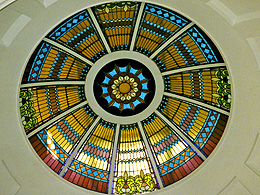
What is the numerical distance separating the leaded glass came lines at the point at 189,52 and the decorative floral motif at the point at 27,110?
3.57 meters

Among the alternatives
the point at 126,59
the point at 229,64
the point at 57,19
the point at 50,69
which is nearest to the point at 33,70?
the point at 50,69

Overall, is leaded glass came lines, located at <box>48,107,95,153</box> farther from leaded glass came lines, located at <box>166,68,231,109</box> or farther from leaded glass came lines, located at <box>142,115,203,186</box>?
leaded glass came lines, located at <box>166,68,231,109</box>

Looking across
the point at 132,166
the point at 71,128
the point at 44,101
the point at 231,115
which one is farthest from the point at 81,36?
the point at 231,115

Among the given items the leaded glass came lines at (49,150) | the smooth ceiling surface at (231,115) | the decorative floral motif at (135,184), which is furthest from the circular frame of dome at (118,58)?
the smooth ceiling surface at (231,115)

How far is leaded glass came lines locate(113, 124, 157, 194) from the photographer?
24.6 ft

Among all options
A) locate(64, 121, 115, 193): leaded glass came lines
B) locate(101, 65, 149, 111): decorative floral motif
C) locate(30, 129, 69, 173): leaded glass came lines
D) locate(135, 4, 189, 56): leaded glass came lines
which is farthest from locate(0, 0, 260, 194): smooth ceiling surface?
locate(101, 65, 149, 111): decorative floral motif

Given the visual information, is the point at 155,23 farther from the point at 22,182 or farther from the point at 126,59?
the point at 22,182

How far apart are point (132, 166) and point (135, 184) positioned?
1.75 ft

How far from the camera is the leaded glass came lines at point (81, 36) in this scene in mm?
6184

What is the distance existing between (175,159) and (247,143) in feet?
6.78

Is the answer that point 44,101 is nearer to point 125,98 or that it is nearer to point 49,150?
point 49,150

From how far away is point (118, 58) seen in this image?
23.5ft

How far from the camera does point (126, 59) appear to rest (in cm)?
727

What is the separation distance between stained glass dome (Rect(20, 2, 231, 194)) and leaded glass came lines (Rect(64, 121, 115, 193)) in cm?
3
